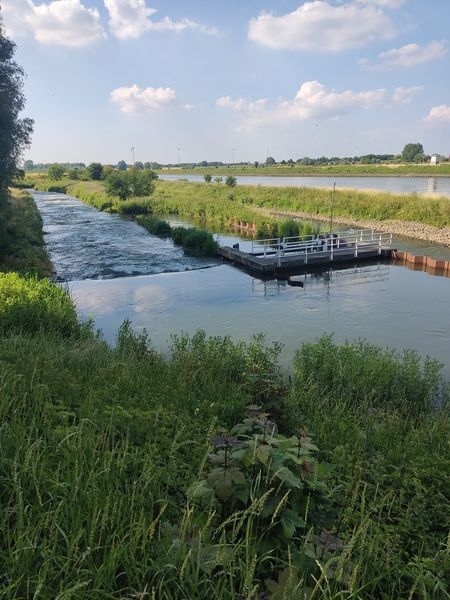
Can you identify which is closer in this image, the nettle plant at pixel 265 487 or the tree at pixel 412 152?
the nettle plant at pixel 265 487

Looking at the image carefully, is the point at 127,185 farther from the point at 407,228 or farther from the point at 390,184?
the point at 390,184

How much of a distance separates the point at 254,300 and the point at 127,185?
1788 inches

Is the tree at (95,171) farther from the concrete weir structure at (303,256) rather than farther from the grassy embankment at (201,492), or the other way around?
the grassy embankment at (201,492)

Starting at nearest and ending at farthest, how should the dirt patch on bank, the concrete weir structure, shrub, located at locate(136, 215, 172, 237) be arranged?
the concrete weir structure, the dirt patch on bank, shrub, located at locate(136, 215, 172, 237)

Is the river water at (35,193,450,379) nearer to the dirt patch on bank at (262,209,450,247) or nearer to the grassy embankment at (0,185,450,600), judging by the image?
the dirt patch on bank at (262,209,450,247)

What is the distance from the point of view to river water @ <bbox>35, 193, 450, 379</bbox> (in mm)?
14000

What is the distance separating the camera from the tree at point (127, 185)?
58250 millimetres

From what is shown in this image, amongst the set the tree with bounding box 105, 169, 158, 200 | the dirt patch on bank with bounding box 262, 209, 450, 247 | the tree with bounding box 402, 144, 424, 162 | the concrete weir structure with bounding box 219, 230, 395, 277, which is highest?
the tree with bounding box 402, 144, 424, 162

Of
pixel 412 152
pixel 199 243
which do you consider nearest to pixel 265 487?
pixel 199 243

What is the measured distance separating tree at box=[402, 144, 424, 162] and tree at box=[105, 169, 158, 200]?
133008 millimetres

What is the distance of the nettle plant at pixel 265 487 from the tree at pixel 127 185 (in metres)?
58.8

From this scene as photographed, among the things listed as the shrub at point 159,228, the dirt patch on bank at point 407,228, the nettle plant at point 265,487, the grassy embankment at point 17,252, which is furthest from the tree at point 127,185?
the nettle plant at point 265,487

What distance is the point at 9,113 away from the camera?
1948 cm

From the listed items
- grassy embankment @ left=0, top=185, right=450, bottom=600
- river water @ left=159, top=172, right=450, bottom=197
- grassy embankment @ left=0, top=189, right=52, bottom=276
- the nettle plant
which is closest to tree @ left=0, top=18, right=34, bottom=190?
grassy embankment @ left=0, top=189, right=52, bottom=276
